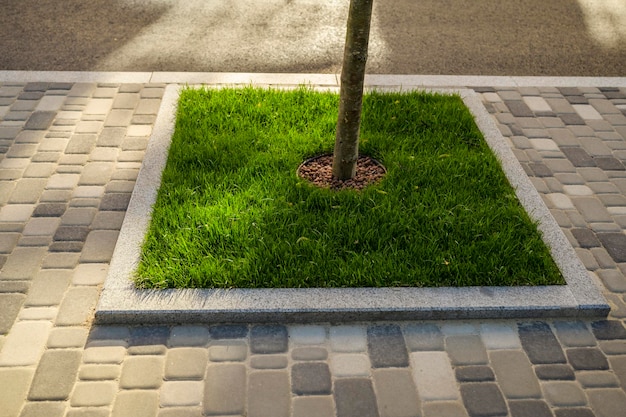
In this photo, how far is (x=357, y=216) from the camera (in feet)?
15.5

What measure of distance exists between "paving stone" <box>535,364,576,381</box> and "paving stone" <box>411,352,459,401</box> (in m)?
0.54

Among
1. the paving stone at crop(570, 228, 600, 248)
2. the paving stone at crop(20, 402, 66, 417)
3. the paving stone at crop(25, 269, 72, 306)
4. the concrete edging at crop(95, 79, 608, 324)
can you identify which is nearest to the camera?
the paving stone at crop(20, 402, 66, 417)

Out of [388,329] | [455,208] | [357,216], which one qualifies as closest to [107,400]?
[388,329]

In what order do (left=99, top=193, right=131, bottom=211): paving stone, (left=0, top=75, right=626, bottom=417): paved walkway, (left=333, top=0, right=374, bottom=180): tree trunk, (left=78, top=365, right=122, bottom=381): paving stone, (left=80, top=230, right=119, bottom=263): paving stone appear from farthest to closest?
(left=99, top=193, right=131, bottom=211): paving stone
(left=333, top=0, right=374, bottom=180): tree trunk
(left=80, top=230, right=119, bottom=263): paving stone
(left=78, top=365, right=122, bottom=381): paving stone
(left=0, top=75, right=626, bottom=417): paved walkway

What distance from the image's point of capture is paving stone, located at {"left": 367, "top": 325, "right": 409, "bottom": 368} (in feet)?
12.4

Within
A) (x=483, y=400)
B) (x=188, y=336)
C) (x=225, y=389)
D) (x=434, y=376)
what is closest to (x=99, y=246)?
(x=188, y=336)

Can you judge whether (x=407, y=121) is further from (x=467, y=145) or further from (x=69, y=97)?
(x=69, y=97)

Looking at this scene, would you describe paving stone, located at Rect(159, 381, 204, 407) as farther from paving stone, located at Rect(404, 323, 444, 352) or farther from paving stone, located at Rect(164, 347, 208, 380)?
paving stone, located at Rect(404, 323, 444, 352)

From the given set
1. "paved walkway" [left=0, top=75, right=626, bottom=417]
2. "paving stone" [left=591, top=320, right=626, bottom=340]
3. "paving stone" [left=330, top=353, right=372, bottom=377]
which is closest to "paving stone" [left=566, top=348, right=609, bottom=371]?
"paved walkway" [left=0, top=75, right=626, bottom=417]

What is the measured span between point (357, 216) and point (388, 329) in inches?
40.4

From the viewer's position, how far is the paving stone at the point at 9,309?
155 inches

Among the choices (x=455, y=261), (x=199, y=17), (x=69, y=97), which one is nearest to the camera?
(x=455, y=261)

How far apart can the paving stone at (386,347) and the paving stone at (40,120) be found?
386 centimetres

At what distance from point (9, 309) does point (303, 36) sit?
5.21 meters
